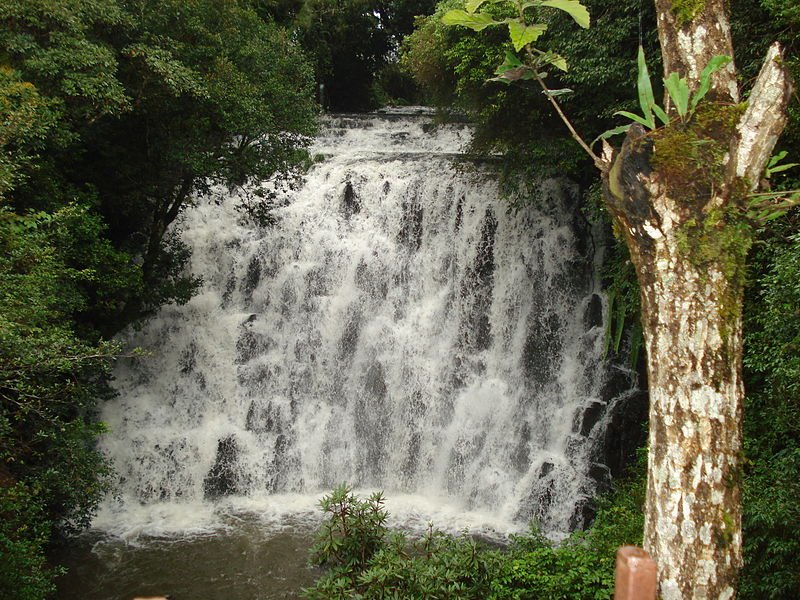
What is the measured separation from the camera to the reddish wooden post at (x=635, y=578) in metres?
1.41

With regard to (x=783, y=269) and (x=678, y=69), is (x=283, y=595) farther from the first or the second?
(x=678, y=69)

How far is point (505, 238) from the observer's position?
38.3 ft

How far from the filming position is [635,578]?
1415 millimetres

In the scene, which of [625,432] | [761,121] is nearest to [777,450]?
[625,432]

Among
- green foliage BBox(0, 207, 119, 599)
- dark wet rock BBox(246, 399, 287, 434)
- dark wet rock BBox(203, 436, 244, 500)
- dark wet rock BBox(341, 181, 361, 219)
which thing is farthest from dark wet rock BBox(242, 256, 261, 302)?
green foliage BBox(0, 207, 119, 599)

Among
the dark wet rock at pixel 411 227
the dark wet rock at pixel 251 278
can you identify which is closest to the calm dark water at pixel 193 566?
the dark wet rock at pixel 251 278

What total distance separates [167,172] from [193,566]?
615cm

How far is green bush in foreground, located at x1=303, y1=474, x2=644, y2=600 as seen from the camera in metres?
5.42

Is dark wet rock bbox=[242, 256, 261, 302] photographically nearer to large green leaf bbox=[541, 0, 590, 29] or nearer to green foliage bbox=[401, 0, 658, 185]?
green foliage bbox=[401, 0, 658, 185]

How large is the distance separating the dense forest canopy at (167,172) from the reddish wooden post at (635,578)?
14.0 ft

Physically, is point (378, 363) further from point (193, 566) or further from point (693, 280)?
point (693, 280)

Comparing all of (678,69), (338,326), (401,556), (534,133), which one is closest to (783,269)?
(678,69)

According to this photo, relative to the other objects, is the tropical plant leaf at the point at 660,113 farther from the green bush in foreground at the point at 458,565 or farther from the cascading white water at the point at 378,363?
the cascading white water at the point at 378,363

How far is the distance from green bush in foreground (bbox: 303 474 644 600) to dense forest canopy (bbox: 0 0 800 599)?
0.16ft
